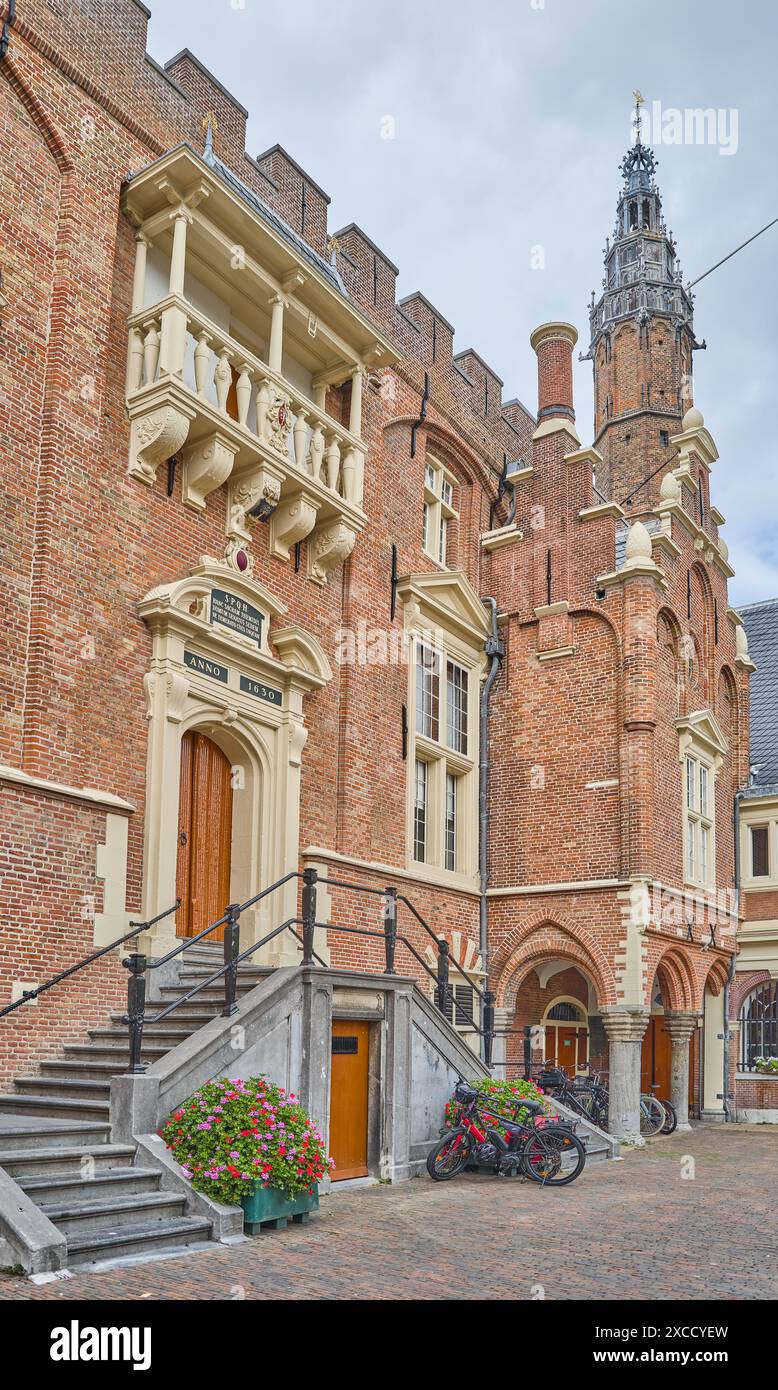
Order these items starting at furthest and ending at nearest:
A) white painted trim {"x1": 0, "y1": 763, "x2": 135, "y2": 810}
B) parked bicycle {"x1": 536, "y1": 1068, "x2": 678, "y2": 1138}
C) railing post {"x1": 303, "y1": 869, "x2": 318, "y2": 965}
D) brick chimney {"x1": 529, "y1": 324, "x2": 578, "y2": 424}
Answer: brick chimney {"x1": 529, "y1": 324, "x2": 578, "y2": 424} < parked bicycle {"x1": 536, "y1": 1068, "x2": 678, "y2": 1138} < railing post {"x1": 303, "y1": 869, "x2": 318, "y2": 965} < white painted trim {"x1": 0, "y1": 763, "x2": 135, "y2": 810}

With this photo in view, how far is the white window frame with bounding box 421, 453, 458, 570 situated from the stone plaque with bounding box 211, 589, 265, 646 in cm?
548

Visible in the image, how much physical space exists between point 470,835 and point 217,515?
774cm

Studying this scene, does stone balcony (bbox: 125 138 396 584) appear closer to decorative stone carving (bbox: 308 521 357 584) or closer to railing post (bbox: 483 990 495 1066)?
decorative stone carving (bbox: 308 521 357 584)

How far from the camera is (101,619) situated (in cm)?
1213

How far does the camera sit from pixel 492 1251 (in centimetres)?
839

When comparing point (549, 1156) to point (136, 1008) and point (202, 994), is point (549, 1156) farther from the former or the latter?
point (136, 1008)

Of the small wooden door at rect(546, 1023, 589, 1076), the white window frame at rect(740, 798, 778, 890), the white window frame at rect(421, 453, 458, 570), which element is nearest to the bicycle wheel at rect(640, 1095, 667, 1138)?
the small wooden door at rect(546, 1023, 589, 1076)

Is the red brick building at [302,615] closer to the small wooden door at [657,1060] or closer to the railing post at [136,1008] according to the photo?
the small wooden door at [657,1060]

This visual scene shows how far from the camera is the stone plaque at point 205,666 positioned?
13.2 meters

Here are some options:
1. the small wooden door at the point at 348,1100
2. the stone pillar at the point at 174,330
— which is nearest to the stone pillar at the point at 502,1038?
the small wooden door at the point at 348,1100

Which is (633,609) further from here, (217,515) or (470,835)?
(217,515)

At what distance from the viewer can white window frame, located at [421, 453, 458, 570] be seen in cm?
1966

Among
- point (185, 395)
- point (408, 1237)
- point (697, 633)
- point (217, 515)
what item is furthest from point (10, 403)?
point (697, 633)

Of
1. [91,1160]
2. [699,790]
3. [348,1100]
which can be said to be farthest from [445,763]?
[91,1160]
